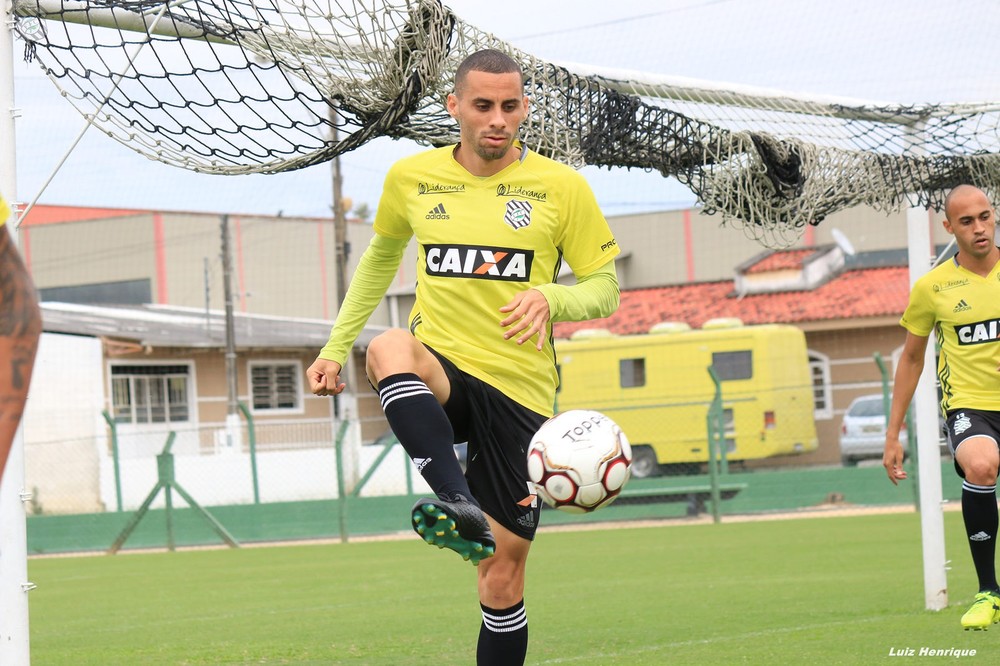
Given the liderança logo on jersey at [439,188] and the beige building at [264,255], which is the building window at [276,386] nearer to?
the beige building at [264,255]

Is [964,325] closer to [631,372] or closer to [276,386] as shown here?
[631,372]

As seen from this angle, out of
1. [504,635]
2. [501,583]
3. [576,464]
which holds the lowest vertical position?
[504,635]

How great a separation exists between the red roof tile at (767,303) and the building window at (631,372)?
570cm

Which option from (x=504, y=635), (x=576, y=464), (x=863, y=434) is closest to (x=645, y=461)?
(x=863, y=434)

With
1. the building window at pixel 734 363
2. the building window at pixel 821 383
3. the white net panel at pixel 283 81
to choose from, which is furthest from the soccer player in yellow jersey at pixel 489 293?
the building window at pixel 821 383

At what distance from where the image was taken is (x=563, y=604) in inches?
428

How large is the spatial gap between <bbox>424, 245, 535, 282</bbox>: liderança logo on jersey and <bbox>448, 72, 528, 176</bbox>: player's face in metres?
0.35

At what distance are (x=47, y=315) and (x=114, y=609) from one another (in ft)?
83.0

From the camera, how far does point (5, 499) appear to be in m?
6.35

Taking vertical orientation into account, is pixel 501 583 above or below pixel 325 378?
below

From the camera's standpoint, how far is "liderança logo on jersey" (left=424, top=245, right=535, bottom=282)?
5.13 m

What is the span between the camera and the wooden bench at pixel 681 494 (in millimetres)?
21256

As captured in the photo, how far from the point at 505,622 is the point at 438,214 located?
1630 mm

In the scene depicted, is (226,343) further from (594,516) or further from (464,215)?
(464,215)
